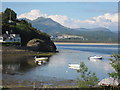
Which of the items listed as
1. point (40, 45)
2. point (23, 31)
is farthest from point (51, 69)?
point (23, 31)

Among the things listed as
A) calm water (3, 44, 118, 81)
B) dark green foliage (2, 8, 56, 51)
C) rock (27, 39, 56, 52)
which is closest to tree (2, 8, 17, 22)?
dark green foliage (2, 8, 56, 51)

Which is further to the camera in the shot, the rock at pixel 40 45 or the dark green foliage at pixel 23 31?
the dark green foliage at pixel 23 31

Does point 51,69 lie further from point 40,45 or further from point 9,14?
point 9,14

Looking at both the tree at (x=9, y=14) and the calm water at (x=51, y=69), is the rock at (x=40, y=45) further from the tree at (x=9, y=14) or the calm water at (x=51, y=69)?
the calm water at (x=51, y=69)

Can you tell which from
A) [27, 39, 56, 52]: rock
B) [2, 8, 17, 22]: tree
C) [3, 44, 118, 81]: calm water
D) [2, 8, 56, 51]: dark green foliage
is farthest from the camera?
[2, 8, 17, 22]: tree

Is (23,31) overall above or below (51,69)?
above

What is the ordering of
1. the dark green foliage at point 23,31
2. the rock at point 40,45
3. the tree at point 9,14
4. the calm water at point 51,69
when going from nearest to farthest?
the calm water at point 51,69
the rock at point 40,45
the dark green foliage at point 23,31
the tree at point 9,14

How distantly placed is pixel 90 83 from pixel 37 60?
3196 cm

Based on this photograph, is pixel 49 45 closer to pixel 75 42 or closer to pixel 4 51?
pixel 4 51

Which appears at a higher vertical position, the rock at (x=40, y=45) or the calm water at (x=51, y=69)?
the rock at (x=40, y=45)

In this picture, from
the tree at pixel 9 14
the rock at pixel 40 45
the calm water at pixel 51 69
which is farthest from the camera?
the tree at pixel 9 14

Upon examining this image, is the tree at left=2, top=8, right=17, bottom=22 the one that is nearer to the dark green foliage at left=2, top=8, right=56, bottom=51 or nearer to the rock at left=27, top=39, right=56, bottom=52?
the dark green foliage at left=2, top=8, right=56, bottom=51

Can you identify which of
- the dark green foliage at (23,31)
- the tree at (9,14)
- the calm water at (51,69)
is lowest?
the calm water at (51,69)

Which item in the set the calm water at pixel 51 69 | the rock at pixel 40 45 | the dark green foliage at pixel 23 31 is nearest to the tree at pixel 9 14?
the dark green foliage at pixel 23 31
